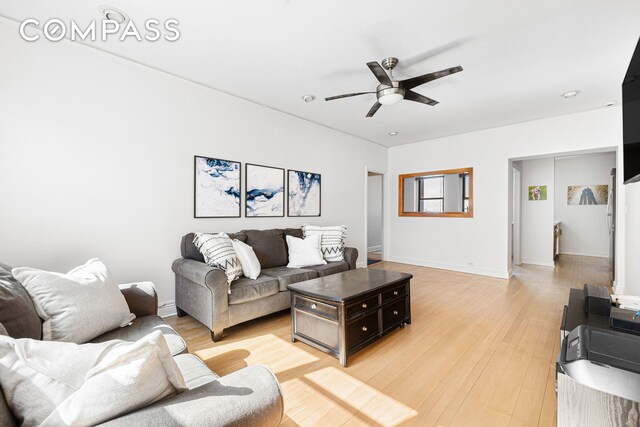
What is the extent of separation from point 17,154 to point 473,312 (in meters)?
4.60

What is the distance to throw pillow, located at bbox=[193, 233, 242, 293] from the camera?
2723 millimetres

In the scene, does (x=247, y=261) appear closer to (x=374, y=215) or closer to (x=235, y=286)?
(x=235, y=286)

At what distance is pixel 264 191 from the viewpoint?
3.97 metres

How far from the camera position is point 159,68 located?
2949 mm

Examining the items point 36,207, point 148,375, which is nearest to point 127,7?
point 36,207

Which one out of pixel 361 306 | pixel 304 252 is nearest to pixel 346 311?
pixel 361 306

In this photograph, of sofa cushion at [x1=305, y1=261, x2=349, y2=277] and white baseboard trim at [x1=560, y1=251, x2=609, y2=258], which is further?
white baseboard trim at [x1=560, y1=251, x2=609, y2=258]

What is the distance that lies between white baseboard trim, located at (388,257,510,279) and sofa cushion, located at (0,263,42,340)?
18.8 ft

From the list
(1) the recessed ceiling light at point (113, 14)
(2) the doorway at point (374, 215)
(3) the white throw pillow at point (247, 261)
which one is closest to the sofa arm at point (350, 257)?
(3) the white throw pillow at point (247, 261)

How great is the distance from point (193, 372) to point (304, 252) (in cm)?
243

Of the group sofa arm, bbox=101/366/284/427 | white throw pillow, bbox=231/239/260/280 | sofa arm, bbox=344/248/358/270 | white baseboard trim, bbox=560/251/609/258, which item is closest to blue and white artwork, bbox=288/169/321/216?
sofa arm, bbox=344/248/358/270

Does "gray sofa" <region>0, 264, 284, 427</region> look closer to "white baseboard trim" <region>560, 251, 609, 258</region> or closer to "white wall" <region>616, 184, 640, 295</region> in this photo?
"white wall" <region>616, 184, 640, 295</region>

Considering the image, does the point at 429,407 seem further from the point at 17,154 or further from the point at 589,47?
the point at 17,154

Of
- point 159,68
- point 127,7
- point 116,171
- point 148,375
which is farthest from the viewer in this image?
point 159,68
